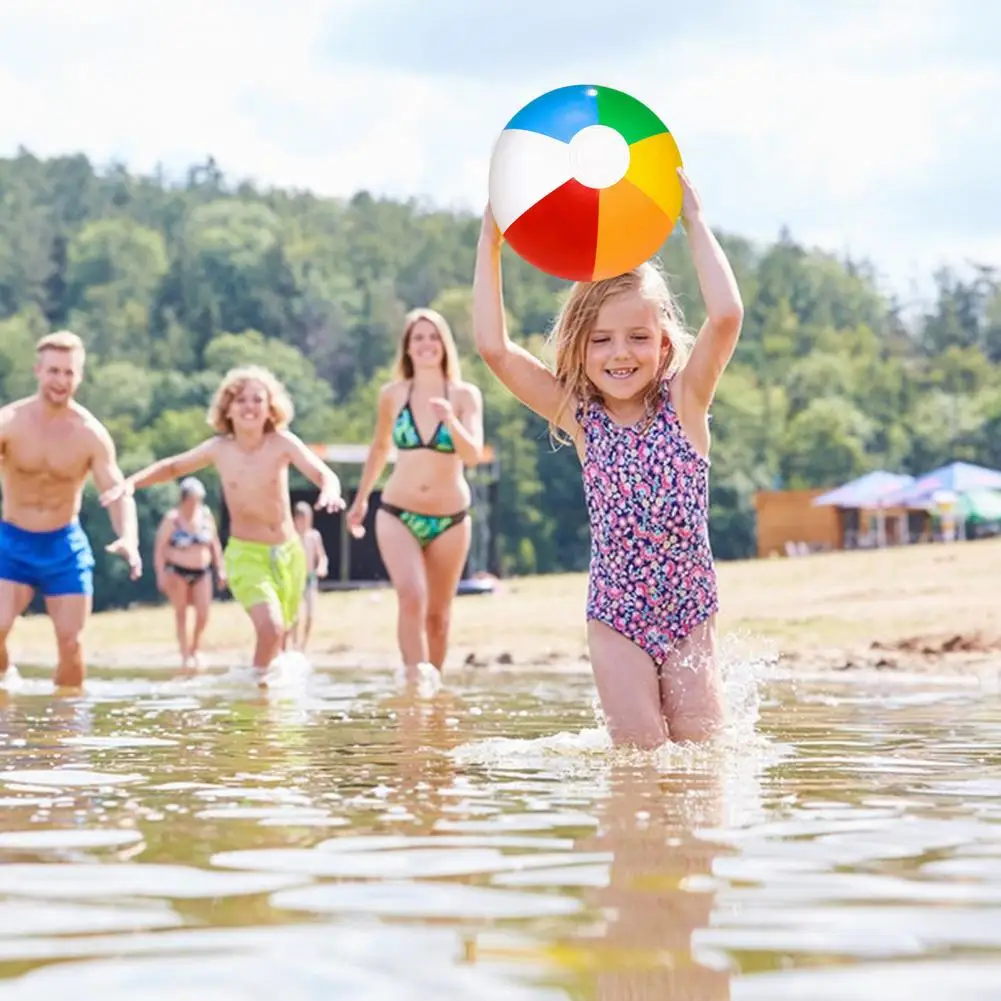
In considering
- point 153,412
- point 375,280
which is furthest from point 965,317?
point 153,412

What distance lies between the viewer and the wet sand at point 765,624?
45.3 ft

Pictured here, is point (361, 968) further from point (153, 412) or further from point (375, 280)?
point (375, 280)

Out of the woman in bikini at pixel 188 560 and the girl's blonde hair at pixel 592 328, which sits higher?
the girl's blonde hair at pixel 592 328

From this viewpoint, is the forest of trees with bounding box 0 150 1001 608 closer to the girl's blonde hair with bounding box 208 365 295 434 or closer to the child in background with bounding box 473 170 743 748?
the girl's blonde hair with bounding box 208 365 295 434

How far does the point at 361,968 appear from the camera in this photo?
2.72 meters

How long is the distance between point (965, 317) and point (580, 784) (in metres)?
137

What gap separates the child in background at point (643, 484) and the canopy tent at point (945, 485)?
40.9m

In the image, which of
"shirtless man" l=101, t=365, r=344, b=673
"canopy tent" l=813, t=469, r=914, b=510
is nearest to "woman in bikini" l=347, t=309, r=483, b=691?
"shirtless man" l=101, t=365, r=344, b=673

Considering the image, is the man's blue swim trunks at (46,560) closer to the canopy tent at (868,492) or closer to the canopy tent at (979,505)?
the canopy tent at (979,505)

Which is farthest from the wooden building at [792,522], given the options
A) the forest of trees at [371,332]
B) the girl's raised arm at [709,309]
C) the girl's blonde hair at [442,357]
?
the girl's raised arm at [709,309]

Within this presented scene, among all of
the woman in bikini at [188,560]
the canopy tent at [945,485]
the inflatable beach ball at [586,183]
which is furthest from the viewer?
the canopy tent at [945,485]

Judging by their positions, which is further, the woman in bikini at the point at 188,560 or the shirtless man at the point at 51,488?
the woman in bikini at the point at 188,560

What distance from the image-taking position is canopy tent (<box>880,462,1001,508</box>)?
46031mm

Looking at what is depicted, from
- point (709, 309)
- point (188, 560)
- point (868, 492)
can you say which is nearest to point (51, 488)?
point (709, 309)
